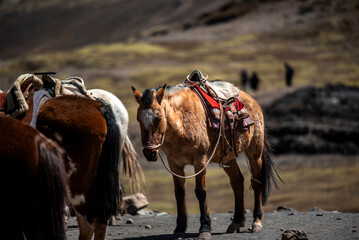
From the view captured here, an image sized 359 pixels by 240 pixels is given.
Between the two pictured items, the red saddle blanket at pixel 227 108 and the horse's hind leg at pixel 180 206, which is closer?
the horse's hind leg at pixel 180 206

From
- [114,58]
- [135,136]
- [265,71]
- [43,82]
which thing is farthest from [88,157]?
[114,58]

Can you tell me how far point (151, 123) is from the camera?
7.71 m

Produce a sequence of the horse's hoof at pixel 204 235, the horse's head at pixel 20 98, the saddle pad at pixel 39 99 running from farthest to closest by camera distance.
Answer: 1. the horse's hoof at pixel 204 235
2. the saddle pad at pixel 39 99
3. the horse's head at pixel 20 98

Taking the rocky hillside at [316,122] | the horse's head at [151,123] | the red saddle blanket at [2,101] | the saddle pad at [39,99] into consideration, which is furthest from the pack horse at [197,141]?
the rocky hillside at [316,122]

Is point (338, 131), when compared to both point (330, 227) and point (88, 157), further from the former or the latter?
point (88, 157)

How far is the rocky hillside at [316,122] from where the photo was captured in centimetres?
2597

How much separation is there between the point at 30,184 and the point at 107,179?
4.85ft

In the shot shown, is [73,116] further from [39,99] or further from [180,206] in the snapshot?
[180,206]

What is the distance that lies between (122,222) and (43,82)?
3694 millimetres

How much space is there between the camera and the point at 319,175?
894 inches

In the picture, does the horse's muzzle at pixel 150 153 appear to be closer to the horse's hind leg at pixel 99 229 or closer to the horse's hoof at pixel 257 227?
the horse's hind leg at pixel 99 229

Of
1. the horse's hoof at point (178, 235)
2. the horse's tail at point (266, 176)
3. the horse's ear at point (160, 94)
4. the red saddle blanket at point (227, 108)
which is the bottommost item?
the horse's hoof at point (178, 235)

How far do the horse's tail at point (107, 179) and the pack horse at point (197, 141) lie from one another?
1.25 metres

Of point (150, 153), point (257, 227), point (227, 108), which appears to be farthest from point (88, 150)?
point (257, 227)
